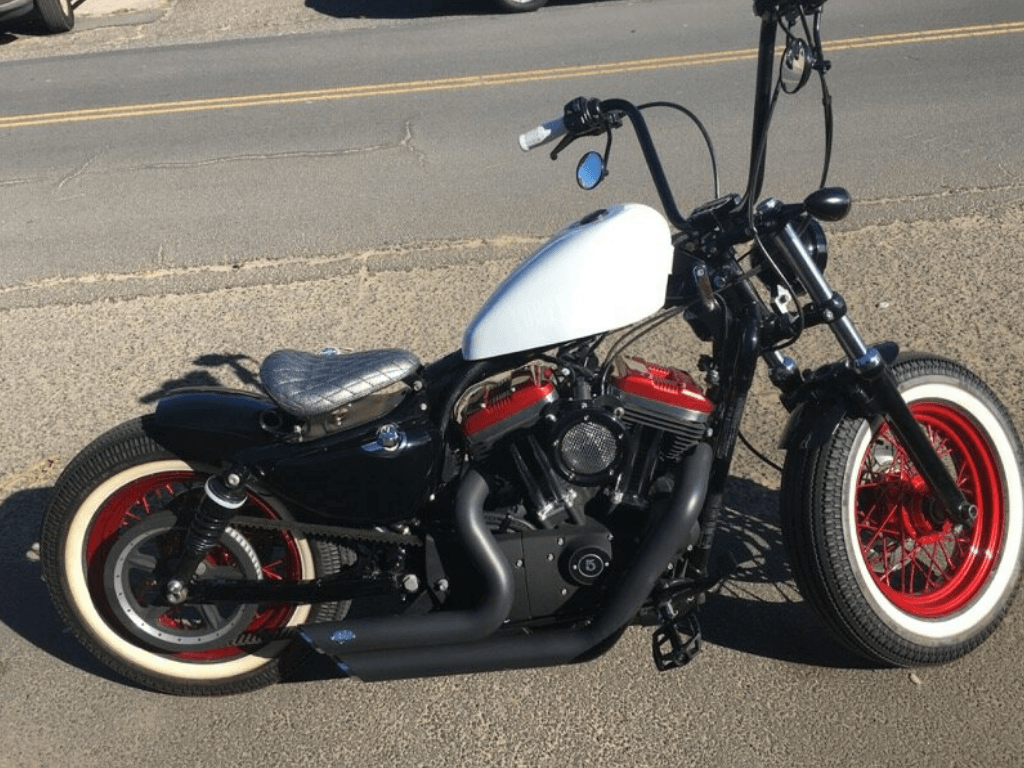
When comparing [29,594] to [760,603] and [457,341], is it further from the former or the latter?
[760,603]

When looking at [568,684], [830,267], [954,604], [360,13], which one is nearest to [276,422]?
[568,684]

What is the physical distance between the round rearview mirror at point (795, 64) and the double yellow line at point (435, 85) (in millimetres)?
6824

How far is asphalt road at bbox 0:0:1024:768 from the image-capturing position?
3365 millimetres

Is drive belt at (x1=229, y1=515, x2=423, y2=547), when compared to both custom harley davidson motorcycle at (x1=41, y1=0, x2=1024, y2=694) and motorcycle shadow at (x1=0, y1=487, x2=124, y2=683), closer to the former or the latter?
custom harley davidson motorcycle at (x1=41, y1=0, x2=1024, y2=694)

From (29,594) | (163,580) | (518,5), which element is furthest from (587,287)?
(518,5)

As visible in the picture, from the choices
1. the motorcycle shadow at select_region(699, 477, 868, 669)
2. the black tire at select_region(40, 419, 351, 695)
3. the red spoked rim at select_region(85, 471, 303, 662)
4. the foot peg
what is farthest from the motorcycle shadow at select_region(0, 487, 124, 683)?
the motorcycle shadow at select_region(699, 477, 868, 669)

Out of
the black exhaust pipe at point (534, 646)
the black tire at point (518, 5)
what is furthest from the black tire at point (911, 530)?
the black tire at point (518, 5)

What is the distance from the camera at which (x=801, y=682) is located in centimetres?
349

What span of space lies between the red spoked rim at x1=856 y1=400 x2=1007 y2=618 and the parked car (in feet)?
36.7

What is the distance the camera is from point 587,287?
296 centimetres

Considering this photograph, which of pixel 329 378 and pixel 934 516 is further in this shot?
pixel 934 516

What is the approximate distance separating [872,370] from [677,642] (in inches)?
37.5

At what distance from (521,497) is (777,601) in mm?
1116

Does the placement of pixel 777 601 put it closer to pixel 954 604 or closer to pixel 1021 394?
pixel 954 604
